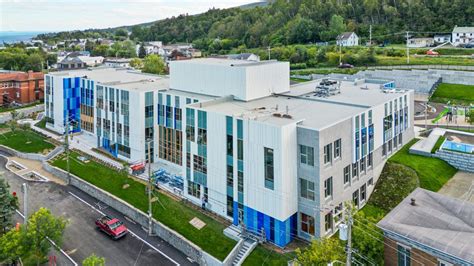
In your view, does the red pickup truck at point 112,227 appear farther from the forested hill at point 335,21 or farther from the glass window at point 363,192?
the forested hill at point 335,21

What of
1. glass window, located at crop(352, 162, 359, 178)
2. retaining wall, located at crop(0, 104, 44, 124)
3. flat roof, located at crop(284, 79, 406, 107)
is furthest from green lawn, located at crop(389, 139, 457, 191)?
retaining wall, located at crop(0, 104, 44, 124)

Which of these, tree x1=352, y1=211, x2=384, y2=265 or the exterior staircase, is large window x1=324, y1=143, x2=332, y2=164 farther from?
the exterior staircase

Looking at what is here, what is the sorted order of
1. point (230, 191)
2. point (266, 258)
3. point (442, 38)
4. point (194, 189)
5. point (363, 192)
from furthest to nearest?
point (442, 38)
point (194, 189)
point (363, 192)
point (230, 191)
point (266, 258)

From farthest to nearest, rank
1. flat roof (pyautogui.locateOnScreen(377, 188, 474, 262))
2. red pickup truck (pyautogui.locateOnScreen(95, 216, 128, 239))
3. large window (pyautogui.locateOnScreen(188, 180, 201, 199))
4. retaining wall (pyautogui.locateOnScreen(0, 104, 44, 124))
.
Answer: retaining wall (pyautogui.locateOnScreen(0, 104, 44, 124)), large window (pyautogui.locateOnScreen(188, 180, 201, 199)), red pickup truck (pyautogui.locateOnScreen(95, 216, 128, 239)), flat roof (pyautogui.locateOnScreen(377, 188, 474, 262))

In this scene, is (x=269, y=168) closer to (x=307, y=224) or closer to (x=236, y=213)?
(x=307, y=224)

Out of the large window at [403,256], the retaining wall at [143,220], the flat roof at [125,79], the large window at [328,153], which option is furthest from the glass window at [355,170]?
the flat roof at [125,79]

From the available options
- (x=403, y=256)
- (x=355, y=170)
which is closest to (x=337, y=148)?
(x=355, y=170)
